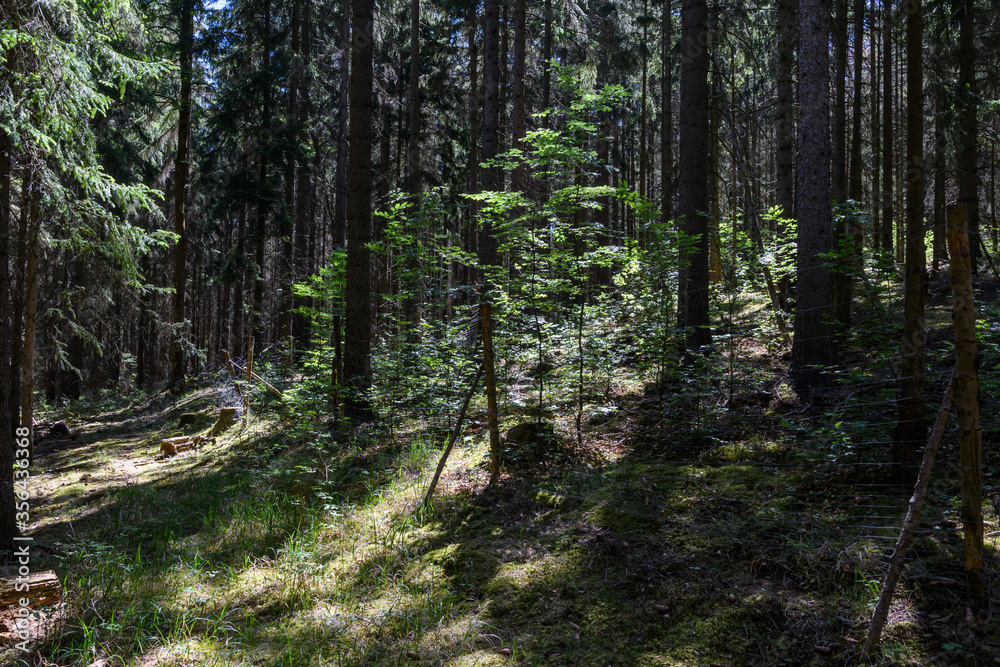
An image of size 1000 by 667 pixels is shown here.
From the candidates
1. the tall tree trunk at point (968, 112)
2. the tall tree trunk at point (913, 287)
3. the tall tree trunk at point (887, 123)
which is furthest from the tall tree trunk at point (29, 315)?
the tall tree trunk at point (968, 112)

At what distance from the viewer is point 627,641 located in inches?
141

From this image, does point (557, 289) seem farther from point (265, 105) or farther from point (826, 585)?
point (265, 105)

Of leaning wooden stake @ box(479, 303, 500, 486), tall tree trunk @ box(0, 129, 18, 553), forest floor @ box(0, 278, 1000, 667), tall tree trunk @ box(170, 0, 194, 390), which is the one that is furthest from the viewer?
tall tree trunk @ box(170, 0, 194, 390)

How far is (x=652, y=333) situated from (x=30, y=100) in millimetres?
7579

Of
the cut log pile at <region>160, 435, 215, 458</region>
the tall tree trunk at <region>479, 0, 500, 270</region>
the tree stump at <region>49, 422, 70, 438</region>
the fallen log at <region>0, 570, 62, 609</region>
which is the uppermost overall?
the tall tree trunk at <region>479, 0, 500, 270</region>

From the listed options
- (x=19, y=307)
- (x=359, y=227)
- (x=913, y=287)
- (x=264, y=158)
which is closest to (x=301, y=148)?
(x=264, y=158)

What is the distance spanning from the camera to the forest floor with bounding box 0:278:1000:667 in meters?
3.49

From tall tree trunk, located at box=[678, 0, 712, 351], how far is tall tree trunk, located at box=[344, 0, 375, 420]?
5.10 metres

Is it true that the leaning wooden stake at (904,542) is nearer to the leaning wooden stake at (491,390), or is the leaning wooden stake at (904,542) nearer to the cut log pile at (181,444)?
the leaning wooden stake at (491,390)

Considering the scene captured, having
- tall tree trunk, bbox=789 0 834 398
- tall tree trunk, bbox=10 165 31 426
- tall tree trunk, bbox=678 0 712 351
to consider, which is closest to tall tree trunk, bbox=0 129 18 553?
tall tree trunk, bbox=10 165 31 426

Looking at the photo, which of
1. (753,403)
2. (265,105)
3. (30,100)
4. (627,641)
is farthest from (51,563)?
(265,105)

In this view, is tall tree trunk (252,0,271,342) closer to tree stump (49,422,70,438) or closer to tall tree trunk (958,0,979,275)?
tree stump (49,422,70,438)

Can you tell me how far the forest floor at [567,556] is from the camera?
3492mm

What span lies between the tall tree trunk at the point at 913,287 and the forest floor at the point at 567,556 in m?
0.25
